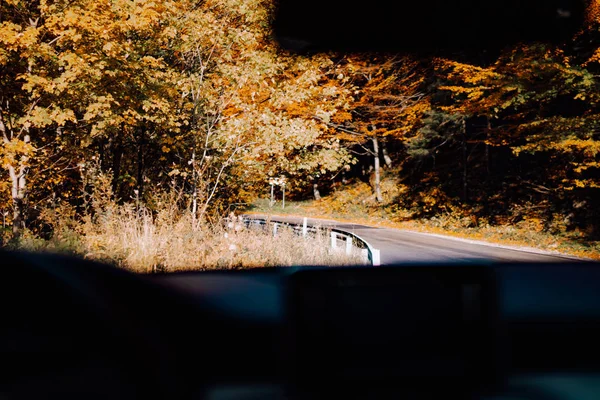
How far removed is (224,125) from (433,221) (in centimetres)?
1536

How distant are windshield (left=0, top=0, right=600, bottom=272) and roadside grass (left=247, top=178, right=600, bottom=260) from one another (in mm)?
165

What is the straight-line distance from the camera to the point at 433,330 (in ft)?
2.83

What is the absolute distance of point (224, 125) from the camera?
13.8m

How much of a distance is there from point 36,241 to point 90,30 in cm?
418

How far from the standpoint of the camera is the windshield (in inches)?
233

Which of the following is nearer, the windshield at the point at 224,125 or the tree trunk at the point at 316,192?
the windshield at the point at 224,125

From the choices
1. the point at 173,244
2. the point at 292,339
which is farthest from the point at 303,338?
the point at 173,244

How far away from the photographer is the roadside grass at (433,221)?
1794 cm

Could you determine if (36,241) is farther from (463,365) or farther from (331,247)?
(463,365)

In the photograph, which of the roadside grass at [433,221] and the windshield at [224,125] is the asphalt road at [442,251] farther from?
the roadside grass at [433,221]

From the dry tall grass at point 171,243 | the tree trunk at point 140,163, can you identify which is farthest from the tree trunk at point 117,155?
the dry tall grass at point 171,243

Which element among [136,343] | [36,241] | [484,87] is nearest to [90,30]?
[36,241]

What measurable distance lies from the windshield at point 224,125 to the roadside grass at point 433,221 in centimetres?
16

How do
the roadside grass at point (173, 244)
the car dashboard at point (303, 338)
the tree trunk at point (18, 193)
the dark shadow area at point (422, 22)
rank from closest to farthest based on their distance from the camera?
the car dashboard at point (303, 338) → the dark shadow area at point (422, 22) → the roadside grass at point (173, 244) → the tree trunk at point (18, 193)
